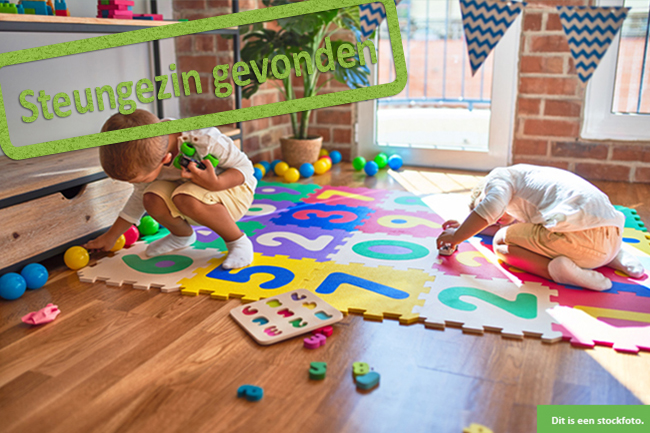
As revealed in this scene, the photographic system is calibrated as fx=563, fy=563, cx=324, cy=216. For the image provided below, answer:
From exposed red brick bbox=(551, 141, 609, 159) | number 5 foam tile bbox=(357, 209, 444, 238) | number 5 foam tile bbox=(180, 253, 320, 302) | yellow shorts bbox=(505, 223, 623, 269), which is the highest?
exposed red brick bbox=(551, 141, 609, 159)

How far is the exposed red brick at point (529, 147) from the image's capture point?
273 cm

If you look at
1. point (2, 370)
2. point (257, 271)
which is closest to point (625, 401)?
point (257, 271)

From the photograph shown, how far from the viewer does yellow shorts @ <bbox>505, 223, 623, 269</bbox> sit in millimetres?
1460

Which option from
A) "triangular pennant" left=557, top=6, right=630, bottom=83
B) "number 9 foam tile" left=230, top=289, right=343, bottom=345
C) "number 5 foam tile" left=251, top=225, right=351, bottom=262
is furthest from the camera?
"triangular pennant" left=557, top=6, right=630, bottom=83

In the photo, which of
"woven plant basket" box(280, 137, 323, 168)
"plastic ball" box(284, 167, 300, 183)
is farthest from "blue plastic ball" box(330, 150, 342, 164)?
"plastic ball" box(284, 167, 300, 183)

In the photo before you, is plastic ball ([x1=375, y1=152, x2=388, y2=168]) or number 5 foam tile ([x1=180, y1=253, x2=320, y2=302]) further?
plastic ball ([x1=375, y1=152, x2=388, y2=168])

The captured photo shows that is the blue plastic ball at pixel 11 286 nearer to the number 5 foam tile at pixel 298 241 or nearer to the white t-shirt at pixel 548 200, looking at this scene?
the number 5 foam tile at pixel 298 241

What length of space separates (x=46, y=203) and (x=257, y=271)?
2.07 feet

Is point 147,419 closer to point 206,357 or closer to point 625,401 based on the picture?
point 206,357

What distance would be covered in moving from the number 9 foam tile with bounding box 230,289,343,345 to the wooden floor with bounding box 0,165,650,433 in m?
0.03

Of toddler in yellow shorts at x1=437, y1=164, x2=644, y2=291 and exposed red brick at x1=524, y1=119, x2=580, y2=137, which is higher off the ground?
exposed red brick at x1=524, y1=119, x2=580, y2=137

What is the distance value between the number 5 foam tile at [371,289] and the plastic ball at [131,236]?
66 centimetres

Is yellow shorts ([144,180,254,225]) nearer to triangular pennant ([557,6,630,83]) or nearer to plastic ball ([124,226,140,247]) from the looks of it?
plastic ball ([124,226,140,247])

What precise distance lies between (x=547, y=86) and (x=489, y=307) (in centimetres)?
167
